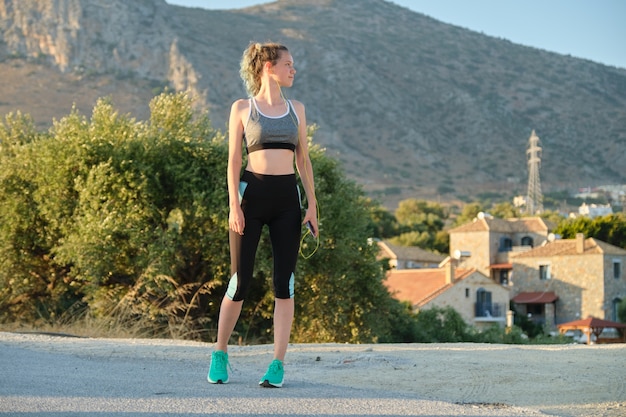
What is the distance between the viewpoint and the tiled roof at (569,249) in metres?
59.0

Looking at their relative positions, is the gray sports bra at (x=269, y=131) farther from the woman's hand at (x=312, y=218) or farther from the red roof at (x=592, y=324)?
the red roof at (x=592, y=324)

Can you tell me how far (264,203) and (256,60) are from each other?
3.55 feet

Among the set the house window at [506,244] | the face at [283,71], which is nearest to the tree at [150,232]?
the face at [283,71]

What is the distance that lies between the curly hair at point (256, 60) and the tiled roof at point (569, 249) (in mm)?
54822

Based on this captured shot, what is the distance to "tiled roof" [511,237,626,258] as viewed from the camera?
5900cm

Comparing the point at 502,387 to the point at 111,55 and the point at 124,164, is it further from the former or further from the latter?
the point at 111,55

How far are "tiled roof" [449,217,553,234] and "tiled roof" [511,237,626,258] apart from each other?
5239 mm

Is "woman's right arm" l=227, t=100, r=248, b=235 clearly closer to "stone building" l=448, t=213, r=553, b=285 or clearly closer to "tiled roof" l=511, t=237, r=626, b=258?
"tiled roof" l=511, t=237, r=626, b=258

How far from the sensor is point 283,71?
651 centimetres

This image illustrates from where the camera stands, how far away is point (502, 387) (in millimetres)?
6414

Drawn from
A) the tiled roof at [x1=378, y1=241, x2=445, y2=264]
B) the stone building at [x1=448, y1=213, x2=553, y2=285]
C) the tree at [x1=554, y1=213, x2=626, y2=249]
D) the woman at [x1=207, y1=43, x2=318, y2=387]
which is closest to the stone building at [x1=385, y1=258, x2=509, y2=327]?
the tiled roof at [x1=378, y1=241, x2=445, y2=264]

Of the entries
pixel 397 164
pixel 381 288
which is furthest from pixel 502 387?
pixel 397 164

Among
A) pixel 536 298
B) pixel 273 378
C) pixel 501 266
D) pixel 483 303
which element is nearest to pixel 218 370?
pixel 273 378

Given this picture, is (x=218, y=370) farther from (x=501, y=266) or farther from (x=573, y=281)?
(x=501, y=266)
